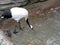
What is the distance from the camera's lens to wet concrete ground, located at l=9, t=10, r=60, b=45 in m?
3.70

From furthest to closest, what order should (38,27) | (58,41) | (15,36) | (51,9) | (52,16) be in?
1. (51,9)
2. (52,16)
3. (38,27)
4. (15,36)
5. (58,41)

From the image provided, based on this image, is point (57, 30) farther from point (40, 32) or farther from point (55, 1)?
point (55, 1)

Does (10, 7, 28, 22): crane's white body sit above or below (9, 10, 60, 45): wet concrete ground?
above

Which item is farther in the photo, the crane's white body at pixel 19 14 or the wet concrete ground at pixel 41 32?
the crane's white body at pixel 19 14

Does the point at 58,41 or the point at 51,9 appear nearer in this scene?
the point at 58,41

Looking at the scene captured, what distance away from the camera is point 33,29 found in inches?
166

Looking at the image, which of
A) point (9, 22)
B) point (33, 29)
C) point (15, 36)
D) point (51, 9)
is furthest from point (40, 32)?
point (51, 9)

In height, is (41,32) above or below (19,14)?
below

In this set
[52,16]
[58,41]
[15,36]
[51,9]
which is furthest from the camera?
[51,9]

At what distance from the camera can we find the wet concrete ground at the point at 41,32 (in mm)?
3701

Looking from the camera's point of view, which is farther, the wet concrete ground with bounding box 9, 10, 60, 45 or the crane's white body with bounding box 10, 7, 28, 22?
the crane's white body with bounding box 10, 7, 28, 22

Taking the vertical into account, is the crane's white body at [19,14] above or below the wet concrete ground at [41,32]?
above

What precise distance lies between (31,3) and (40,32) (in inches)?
68.0

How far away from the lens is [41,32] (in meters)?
4.09
